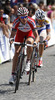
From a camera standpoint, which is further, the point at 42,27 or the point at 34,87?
the point at 42,27

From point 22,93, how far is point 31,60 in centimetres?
103

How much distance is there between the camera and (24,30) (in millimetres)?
7809

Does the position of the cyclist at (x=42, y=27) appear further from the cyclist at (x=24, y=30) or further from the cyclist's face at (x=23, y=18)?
the cyclist's face at (x=23, y=18)

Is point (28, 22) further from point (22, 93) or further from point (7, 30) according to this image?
point (7, 30)

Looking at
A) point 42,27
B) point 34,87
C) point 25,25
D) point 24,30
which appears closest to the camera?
point 34,87

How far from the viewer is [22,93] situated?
22.1 feet

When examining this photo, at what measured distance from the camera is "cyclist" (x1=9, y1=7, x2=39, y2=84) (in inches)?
290

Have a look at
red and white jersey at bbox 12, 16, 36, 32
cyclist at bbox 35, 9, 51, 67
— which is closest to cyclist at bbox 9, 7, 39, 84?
red and white jersey at bbox 12, 16, 36, 32

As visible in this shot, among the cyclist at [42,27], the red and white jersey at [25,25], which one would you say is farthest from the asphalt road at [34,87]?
the red and white jersey at [25,25]

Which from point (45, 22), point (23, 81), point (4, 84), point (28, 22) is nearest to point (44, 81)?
point (23, 81)

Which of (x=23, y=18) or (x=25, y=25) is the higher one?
(x=23, y=18)

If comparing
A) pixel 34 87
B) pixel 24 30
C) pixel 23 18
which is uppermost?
pixel 23 18

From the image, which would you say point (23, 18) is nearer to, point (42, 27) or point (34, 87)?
point (34, 87)

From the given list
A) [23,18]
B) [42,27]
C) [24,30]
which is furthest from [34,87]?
[42,27]
